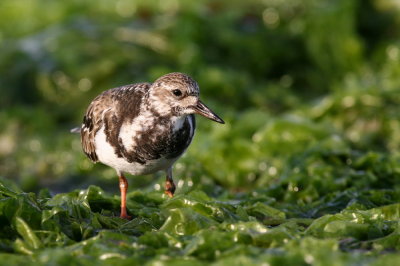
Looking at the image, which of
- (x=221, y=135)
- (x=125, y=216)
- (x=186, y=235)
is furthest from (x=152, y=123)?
(x=221, y=135)

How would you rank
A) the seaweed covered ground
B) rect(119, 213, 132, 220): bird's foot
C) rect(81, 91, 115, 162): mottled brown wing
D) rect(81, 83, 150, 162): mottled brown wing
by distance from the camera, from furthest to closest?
rect(81, 91, 115, 162): mottled brown wing, rect(81, 83, 150, 162): mottled brown wing, rect(119, 213, 132, 220): bird's foot, the seaweed covered ground

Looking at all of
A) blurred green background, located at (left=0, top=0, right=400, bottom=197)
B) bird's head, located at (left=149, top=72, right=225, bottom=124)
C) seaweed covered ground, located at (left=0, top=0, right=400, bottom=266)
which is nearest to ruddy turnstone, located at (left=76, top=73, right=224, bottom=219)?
bird's head, located at (left=149, top=72, right=225, bottom=124)

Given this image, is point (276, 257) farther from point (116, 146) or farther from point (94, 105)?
point (94, 105)

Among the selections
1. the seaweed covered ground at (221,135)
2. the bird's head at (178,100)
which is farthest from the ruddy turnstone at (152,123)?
the seaweed covered ground at (221,135)

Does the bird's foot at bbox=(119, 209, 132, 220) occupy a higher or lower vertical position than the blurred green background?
lower

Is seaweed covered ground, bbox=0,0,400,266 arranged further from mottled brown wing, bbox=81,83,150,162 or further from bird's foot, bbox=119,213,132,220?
mottled brown wing, bbox=81,83,150,162

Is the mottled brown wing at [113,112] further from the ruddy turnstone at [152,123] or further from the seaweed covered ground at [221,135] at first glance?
the seaweed covered ground at [221,135]

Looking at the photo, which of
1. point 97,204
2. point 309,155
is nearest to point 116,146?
point 97,204
